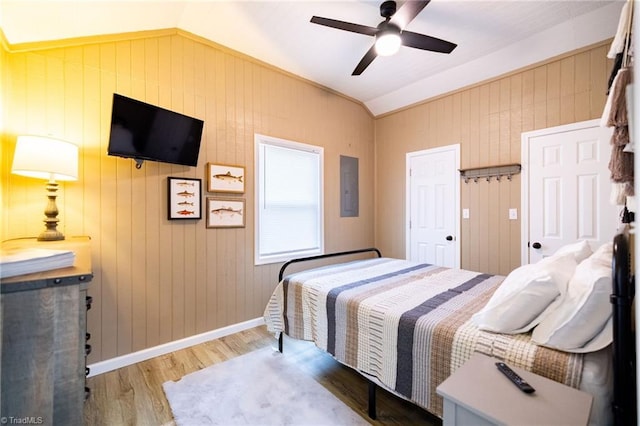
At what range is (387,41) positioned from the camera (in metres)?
2.13

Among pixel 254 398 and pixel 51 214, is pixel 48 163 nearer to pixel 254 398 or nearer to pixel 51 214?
pixel 51 214

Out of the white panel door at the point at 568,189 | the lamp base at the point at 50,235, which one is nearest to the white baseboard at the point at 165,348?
the lamp base at the point at 50,235

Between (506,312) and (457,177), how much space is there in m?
2.62

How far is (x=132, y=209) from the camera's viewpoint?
2387mm

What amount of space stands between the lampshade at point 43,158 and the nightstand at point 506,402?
2413 millimetres

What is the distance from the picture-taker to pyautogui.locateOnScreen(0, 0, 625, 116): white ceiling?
1949mm

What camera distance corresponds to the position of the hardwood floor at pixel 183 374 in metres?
1.72

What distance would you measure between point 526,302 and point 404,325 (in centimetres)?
59

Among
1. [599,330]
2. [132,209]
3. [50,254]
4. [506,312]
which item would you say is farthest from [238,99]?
[599,330]

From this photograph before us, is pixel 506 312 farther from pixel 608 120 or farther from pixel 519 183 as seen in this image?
pixel 519 183

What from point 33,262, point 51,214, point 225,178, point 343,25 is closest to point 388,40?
point 343,25

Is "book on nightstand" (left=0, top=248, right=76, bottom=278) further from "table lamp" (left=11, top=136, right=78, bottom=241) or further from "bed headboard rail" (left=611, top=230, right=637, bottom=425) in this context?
"bed headboard rail" (left=611, top=230, right=637, bottom=425)

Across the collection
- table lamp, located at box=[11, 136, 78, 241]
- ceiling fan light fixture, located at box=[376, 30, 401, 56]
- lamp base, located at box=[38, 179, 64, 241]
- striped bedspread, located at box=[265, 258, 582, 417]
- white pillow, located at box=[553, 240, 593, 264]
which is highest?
ceiling fan light fixture, located at box=[376, 30, 401, 56]

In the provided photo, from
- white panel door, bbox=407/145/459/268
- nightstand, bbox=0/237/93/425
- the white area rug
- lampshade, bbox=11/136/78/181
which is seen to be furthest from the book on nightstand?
white panel door, bbox=407/145/459/268
